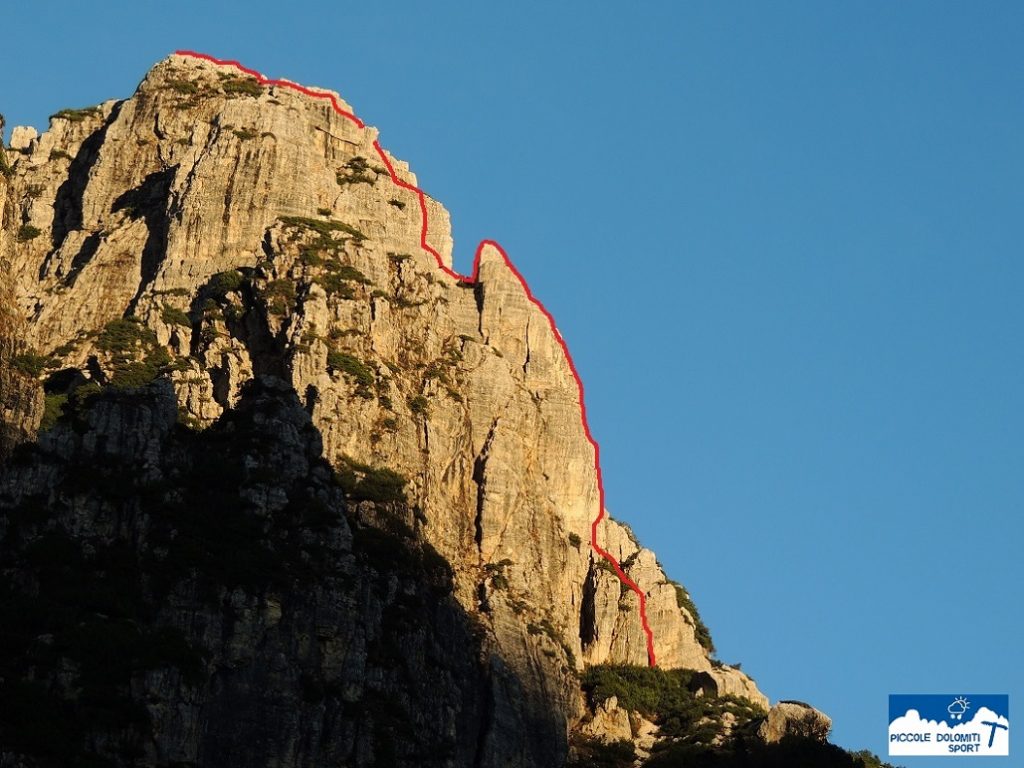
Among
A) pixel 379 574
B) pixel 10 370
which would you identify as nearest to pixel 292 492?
pixel 379 574

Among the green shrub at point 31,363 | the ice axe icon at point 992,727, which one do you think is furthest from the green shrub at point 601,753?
the green shrub at point 31,363

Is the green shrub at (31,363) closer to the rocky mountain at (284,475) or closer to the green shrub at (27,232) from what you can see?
the rocky mountain at (284,475)

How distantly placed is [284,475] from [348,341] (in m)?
16.1

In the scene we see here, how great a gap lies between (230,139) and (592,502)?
1228 inches

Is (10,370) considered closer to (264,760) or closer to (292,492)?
(292,492)

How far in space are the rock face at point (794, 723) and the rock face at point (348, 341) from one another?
10.5 metres

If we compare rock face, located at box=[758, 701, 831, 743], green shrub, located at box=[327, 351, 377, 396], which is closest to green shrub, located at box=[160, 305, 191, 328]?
green shrub, located at box=[327, 351, 377, 396]

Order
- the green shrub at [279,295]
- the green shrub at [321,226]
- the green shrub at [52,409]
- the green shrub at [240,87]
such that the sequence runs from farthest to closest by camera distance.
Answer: the green shrub at [240,87]
the green shrub at [321,226]
the green shrub at [279,295]
the green shrub at [52,409]

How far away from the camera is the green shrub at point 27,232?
175000 mm

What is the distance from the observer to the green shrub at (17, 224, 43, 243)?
574 ft

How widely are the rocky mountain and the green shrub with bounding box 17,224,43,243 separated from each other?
288 mm

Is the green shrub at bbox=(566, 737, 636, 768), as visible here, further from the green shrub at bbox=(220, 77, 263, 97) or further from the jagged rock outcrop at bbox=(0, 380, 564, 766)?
the green shrub at bbox=(220, 77, 263, 97)

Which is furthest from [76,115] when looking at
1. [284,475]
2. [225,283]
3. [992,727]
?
[992,727]

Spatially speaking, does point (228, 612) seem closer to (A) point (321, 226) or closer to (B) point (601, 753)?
(B) point (601, 753)
